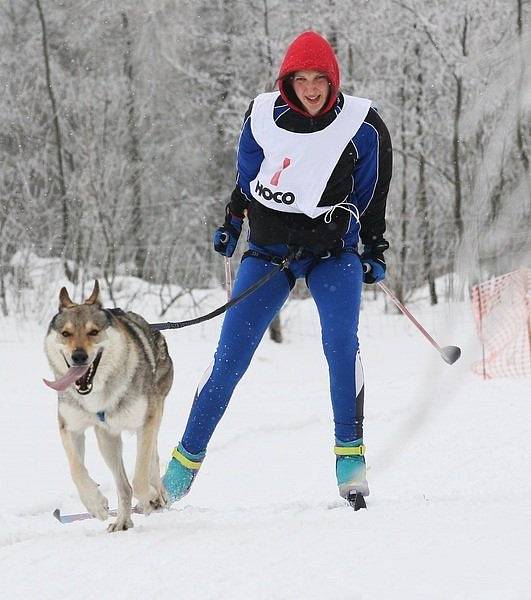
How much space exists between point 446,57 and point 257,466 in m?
10.7

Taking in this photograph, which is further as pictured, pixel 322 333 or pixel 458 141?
pixel 458 141

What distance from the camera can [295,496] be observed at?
5.17 meters

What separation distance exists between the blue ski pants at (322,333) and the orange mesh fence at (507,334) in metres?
5.57

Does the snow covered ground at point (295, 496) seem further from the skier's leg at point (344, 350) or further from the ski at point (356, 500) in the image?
the skier's leg at point (344, 350)

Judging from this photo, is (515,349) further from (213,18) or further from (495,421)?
(213,18)

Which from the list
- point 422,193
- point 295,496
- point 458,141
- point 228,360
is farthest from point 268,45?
point 228,360

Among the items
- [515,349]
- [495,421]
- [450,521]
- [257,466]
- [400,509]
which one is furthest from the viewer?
[515,349]

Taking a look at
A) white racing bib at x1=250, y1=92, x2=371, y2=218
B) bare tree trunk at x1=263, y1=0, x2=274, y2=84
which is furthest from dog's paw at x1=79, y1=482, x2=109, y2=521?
bare tree trunk at x1=263, y1=0, x2=274, y2=84

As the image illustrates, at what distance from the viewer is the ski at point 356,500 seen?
11.1 feet

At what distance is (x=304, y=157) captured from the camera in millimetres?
3459

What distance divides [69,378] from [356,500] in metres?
1.27

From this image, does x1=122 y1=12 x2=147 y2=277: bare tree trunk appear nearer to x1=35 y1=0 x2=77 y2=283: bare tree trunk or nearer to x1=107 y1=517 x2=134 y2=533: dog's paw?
x1=35 y1=0 x2=77 y2=283: bare tree trunk

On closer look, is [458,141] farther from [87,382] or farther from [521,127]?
[87,382]

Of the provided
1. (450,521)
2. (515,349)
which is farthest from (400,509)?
(515,349)
